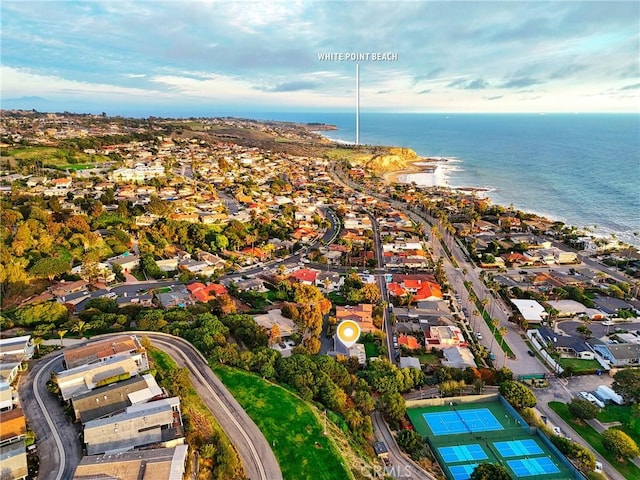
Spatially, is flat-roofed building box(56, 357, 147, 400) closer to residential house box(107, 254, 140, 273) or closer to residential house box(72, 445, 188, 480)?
residential house box(72, 445, 188, 480)

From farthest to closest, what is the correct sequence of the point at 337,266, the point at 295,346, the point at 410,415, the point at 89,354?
1. the point at 337,266
2. the point at 295,346
3. the point at 410,415
4. the point at 89,354

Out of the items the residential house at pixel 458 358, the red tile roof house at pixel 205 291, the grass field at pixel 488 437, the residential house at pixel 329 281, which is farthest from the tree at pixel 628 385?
the red tile roof house at pixel 205 291

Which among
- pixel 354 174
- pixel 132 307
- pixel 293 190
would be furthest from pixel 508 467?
pixel 354 174

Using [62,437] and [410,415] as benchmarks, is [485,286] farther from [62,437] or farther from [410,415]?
[62,437]

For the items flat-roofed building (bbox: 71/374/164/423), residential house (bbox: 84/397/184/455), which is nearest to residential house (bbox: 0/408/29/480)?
flat-roofed building (bbox: 71/374/164/423)

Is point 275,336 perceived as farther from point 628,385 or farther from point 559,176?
point 559,176

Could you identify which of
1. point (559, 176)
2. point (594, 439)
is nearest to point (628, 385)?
point (594, 439)
